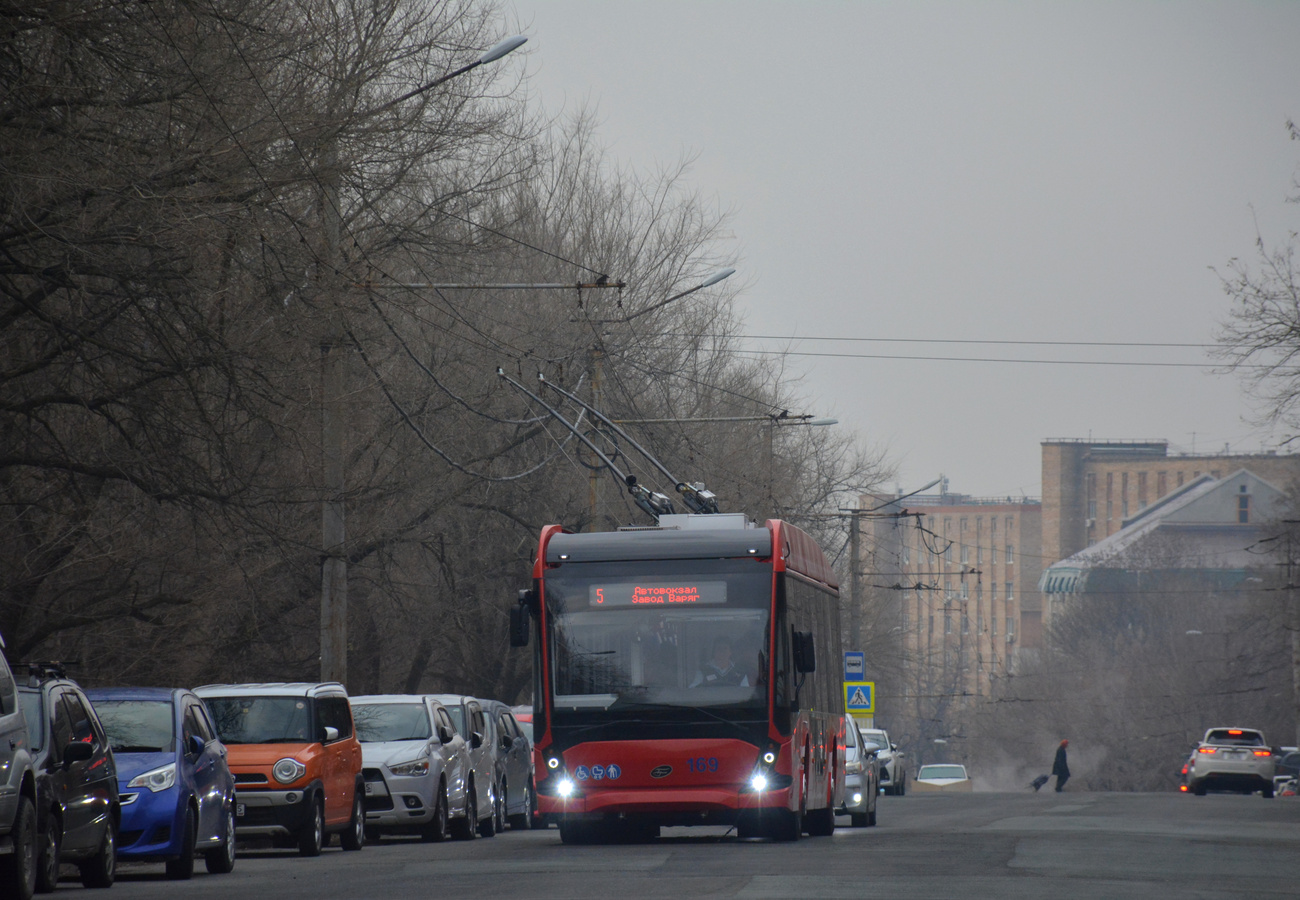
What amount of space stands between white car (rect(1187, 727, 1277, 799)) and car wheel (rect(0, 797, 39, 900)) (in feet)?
129

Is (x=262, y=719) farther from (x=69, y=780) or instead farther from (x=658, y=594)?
(x=69, y=780)

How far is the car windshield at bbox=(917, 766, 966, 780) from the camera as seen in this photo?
87062 mm

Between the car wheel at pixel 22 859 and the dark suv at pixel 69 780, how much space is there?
0.81ft

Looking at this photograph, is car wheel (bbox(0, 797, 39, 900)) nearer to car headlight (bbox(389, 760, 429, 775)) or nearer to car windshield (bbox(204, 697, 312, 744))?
car windshield (bbox(204, 697, 312, 744))

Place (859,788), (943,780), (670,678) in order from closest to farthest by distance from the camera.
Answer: (670,678), (859,788), (943,780)

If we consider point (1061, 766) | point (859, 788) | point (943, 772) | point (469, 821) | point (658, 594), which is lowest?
point (943, 772)

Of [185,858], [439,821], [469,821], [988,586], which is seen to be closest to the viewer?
[185,858]

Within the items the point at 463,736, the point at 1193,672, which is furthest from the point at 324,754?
the point at 1193,672

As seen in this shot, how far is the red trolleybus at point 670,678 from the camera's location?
1839 centimetres

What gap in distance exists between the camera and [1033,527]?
176 metres

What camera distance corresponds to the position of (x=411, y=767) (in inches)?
873

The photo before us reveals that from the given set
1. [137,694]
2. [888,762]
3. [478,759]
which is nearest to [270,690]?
[137,694]

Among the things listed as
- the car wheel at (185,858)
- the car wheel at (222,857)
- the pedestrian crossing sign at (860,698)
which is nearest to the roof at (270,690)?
the car wheel at (222,857)

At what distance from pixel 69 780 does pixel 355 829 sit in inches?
282
